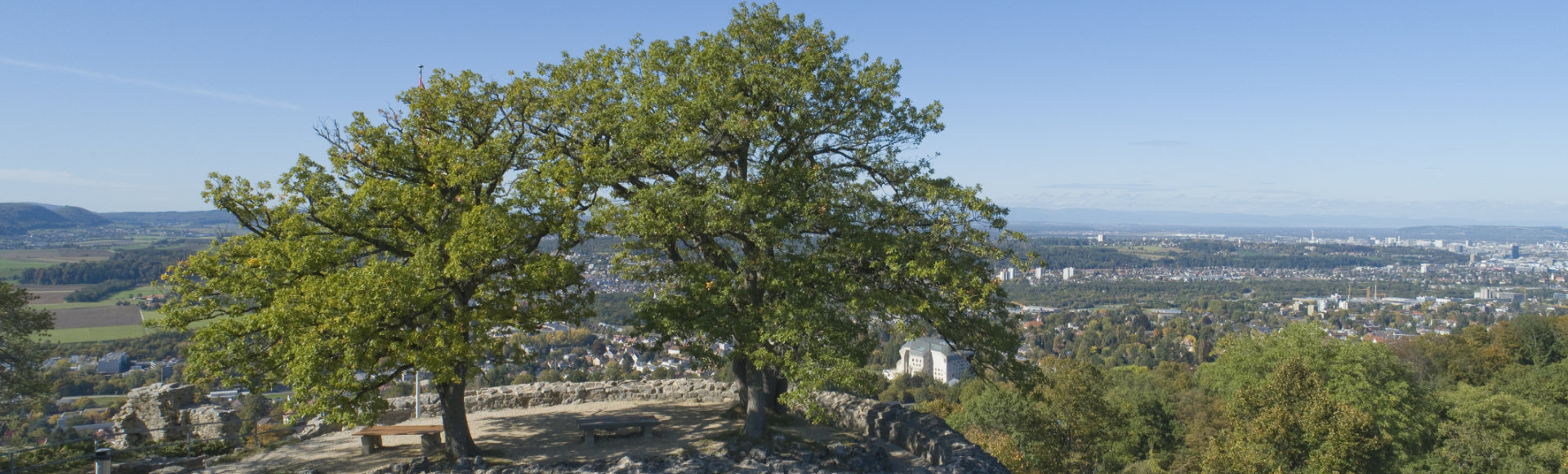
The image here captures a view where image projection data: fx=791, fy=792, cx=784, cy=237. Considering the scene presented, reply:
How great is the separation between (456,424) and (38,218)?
12554cm

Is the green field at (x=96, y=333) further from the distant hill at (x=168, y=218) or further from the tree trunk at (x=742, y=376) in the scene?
the distant hill at (x=168, y=218)

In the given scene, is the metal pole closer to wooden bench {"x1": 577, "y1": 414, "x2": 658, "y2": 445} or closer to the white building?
wooden bench {"x1": 577, "y1": 414, "x2": 658, "y2": 445}

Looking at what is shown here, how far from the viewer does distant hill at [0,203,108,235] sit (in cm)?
9419

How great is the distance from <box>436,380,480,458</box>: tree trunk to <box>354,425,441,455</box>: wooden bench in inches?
20.0

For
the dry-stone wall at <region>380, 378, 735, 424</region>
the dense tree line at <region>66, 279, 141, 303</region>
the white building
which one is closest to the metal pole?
the dry-stone wall at <region>380, 378, 735, 424</region>

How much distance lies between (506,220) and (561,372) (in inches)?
745

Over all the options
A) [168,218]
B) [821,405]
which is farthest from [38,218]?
[821,405]

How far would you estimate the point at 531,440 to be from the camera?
1659cm

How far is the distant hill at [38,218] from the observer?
309 ft

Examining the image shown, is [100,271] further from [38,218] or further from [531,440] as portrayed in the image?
[531,440]

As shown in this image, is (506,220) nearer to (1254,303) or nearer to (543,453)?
(543,453)

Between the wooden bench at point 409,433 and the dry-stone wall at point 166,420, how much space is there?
393 centimetres

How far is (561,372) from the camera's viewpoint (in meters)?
30.4

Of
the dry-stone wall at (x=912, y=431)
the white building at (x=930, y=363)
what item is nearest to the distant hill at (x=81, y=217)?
the white building at (x=930, y=363)
